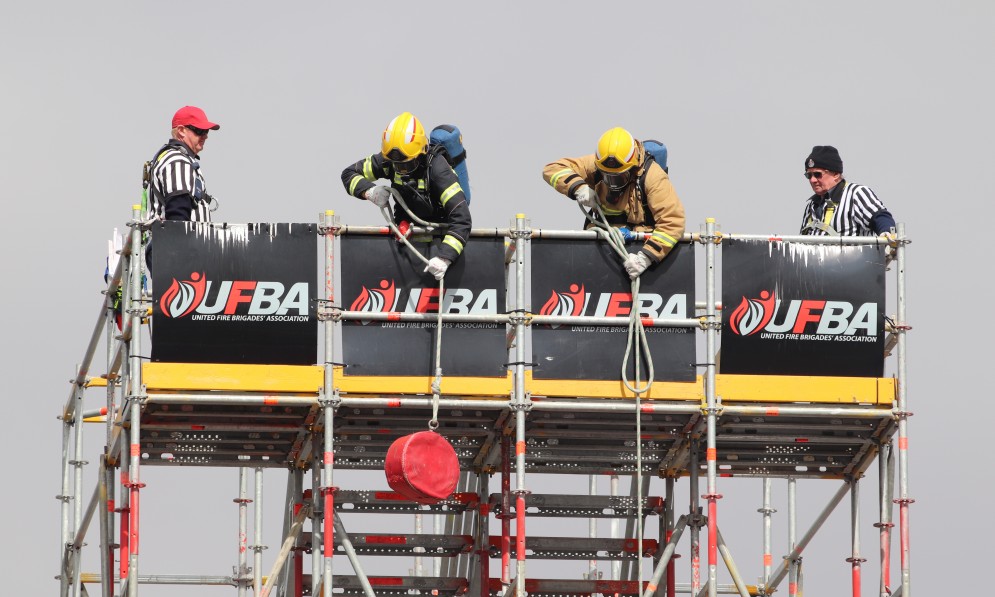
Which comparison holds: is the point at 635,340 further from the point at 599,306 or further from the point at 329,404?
the point at 329,404

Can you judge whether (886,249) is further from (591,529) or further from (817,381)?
(591,529)

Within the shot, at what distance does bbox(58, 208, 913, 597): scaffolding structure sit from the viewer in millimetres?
25656

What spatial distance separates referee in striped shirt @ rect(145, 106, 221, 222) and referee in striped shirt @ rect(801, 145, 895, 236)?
24.1ft

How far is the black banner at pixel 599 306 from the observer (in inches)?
1027

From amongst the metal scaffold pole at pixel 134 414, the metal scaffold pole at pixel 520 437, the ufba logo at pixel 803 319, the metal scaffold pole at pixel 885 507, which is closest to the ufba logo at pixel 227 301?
the metal scaffold pole at pixel 134 414

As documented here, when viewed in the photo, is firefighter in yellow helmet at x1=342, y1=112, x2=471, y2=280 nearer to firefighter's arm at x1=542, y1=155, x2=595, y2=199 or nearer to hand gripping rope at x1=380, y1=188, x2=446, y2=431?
hand gripping rope at x1=380, y1=188, x2=446, y2=431

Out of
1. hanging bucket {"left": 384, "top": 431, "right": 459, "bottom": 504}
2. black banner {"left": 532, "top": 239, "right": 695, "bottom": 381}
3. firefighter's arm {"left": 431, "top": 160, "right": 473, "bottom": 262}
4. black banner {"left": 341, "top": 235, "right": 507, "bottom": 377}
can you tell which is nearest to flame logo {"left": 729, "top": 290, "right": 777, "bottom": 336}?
black banner {"left": 532, "top": 239, "right": 695, "bottom": 381}

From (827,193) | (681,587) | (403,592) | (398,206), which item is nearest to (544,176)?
(398,206)

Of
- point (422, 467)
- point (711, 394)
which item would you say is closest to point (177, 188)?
point (422, 467)

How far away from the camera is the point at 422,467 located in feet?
83.3

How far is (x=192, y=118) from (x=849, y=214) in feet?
26.3

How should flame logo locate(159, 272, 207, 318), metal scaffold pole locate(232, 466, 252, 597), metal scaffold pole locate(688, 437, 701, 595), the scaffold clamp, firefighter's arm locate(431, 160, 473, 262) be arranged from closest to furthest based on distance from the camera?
flame logo locate(159, 272, 207, 318) → the scaffold clamp → firefighter's arm locate(431, 160, 473, 262) → metal scaffold pole locate(688, 437, 701, 595) → metal scaffold pole locate(232, 466, 252, 597)

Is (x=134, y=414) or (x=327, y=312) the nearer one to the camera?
(x=134, y=414)

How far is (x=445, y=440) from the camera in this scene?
2581 cm
